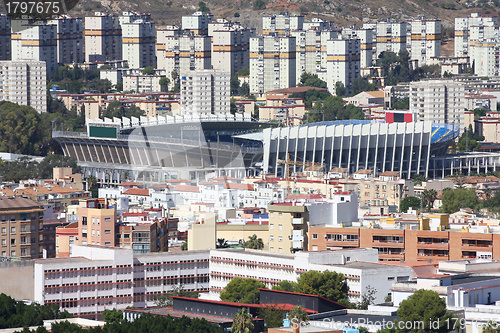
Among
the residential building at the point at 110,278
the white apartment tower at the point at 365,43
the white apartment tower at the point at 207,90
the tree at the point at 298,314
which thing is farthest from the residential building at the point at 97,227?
the white apartment tower at the point at 365,43

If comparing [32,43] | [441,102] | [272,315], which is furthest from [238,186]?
[32,43]

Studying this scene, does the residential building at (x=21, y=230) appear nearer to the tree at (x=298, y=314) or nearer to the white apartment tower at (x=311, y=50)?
the tree at (x=298, y=314)

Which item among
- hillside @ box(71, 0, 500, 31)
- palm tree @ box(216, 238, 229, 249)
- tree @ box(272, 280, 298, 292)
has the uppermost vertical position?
hillside @ box(71, 0, 500, 31)

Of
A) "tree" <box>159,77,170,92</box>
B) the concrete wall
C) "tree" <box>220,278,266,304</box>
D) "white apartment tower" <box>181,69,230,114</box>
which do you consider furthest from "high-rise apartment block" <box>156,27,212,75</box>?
"tree" <box>220,278,266,304</box>

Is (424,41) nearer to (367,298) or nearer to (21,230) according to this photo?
(21,230)

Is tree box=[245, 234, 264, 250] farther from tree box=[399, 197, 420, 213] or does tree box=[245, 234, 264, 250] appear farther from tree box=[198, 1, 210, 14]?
tree box=[198, 1, 210, 14]

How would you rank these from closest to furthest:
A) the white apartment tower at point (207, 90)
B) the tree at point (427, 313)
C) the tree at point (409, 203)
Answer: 1. the tree at point (427, 313)
2. the tree at point (409, 203)
3. the white apartment tower at point (207, 90)
